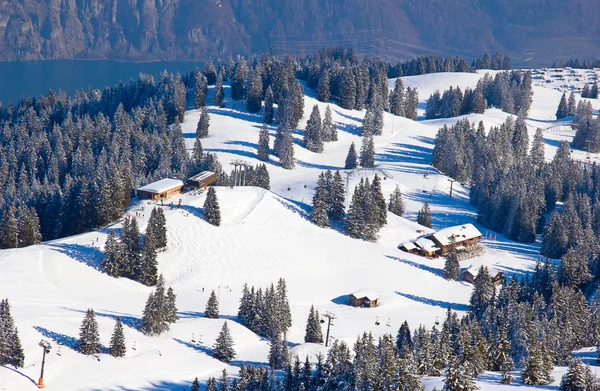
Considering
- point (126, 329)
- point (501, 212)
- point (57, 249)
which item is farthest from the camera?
point (501, 212)

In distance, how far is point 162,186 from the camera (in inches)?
4176

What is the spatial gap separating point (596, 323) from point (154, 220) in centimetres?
4502

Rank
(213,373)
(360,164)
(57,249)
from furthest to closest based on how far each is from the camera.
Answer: (360,164) → (57,249) → (213,373)

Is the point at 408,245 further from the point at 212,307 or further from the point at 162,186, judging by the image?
the point at 212,307

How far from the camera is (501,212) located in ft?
433

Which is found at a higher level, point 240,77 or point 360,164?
point 240,77

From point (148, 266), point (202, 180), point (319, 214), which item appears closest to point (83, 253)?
point (148, 266)

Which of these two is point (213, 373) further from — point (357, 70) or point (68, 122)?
point (357, 70)

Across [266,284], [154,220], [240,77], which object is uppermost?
[240,77]

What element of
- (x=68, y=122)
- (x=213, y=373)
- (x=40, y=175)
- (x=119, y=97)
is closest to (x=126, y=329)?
(x=213, y=373)

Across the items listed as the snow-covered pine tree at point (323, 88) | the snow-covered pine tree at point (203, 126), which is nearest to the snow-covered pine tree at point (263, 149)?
the snow-covered pine tree at point (203, 126)

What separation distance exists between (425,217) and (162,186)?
128ft

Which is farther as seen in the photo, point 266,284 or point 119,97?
point 119,97

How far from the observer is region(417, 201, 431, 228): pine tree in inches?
4911
